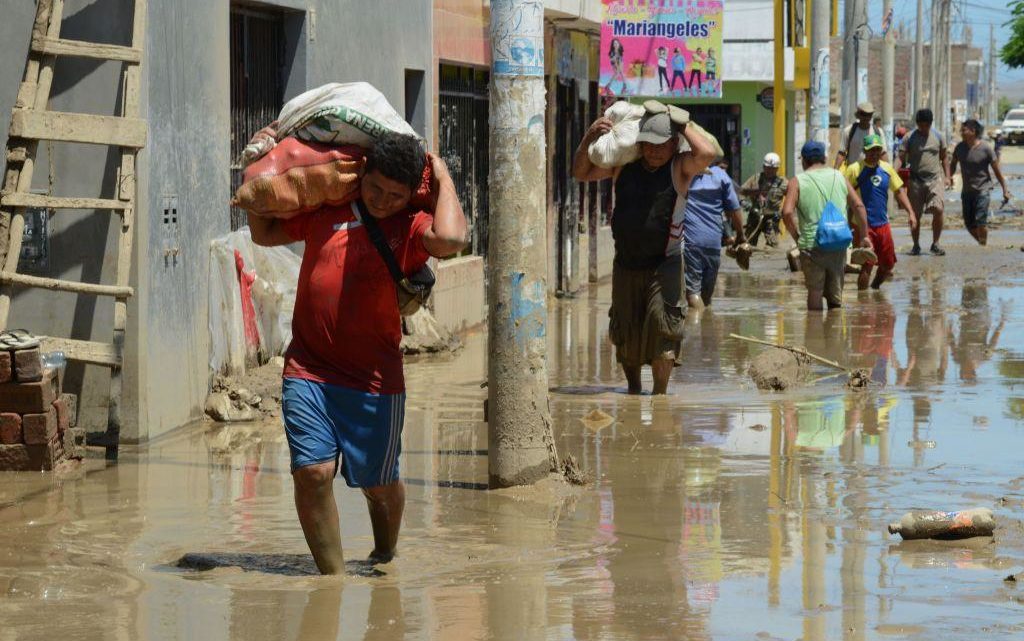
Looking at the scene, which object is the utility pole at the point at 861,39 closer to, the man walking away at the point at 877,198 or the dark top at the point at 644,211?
the man walking away at the point at 877,198

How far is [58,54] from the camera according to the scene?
8.53m

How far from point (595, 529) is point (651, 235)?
12.0ft

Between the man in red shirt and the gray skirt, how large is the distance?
4.51m

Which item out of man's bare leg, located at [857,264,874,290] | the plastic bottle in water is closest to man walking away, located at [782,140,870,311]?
man's bare leg, located at [857,264,874,290]

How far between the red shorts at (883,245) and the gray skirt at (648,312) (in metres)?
7.97

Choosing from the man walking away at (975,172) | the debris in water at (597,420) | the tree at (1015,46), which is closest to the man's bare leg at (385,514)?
the debris in water at (597,420)

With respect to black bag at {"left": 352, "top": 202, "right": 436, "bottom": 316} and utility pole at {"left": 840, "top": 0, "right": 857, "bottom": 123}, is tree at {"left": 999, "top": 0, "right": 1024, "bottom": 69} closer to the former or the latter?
utility pole at {"left": 840, "top": 0, "right": 857, "bottom": 123}

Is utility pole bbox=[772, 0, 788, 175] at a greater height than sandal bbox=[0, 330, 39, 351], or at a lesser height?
greater

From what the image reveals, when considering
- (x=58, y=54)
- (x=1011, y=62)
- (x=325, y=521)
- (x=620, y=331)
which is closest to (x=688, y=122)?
(x=620, y=331)

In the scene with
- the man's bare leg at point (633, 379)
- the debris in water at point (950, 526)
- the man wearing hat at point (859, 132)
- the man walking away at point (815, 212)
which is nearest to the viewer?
the debris in water at point (950, 526)

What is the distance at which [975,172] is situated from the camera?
22766 millimetres

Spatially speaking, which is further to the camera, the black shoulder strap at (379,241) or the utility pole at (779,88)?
the utility pole at (779,88)

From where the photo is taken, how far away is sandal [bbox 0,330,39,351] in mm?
8047

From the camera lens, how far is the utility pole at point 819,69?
995 inches
